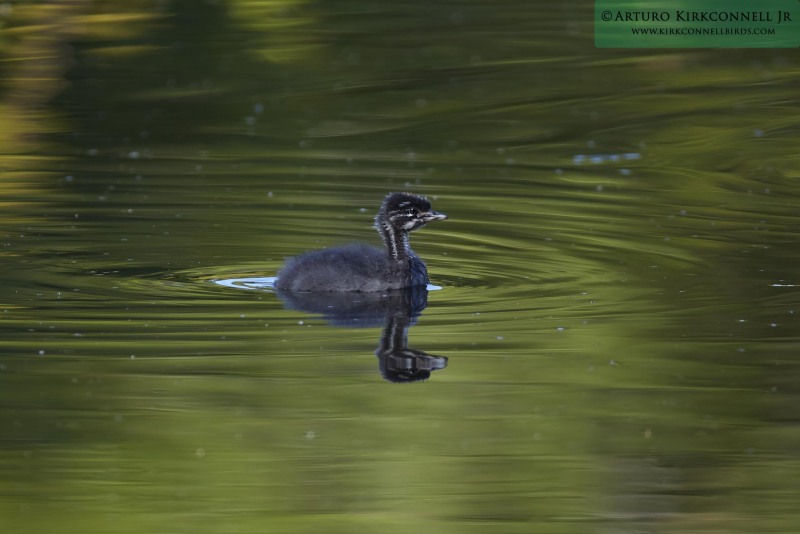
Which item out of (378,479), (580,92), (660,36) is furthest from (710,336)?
(660,36)

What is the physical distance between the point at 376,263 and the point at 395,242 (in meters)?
0.30

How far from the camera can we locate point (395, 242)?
36.4 ft

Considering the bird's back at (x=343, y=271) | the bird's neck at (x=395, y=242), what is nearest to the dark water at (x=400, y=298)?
the bird's back at (x=343, y=271)

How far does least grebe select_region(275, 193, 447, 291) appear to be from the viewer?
1067cm

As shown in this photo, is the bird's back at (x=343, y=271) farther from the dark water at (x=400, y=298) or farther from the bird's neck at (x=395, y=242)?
the dark water at (x=400, y=298)

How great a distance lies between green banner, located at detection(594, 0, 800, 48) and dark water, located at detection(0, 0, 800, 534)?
1.71ft

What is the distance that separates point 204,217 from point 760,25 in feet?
35.2

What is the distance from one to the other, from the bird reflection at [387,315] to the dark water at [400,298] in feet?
0.15

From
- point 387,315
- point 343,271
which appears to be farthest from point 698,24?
point 387,315

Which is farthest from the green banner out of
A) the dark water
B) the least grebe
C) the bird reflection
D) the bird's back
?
the bird reflection

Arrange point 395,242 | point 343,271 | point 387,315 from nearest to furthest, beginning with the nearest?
point 387,315 < point 343,271 < point 395,242

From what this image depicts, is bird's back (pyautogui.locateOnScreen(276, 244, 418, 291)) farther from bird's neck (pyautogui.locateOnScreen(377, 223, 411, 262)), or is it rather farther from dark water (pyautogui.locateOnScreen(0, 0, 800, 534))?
dark water (pyautogui.locateOnScreen(0, 0, 800, 534))

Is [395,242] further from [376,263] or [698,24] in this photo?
[698,24]

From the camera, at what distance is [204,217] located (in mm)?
12977
